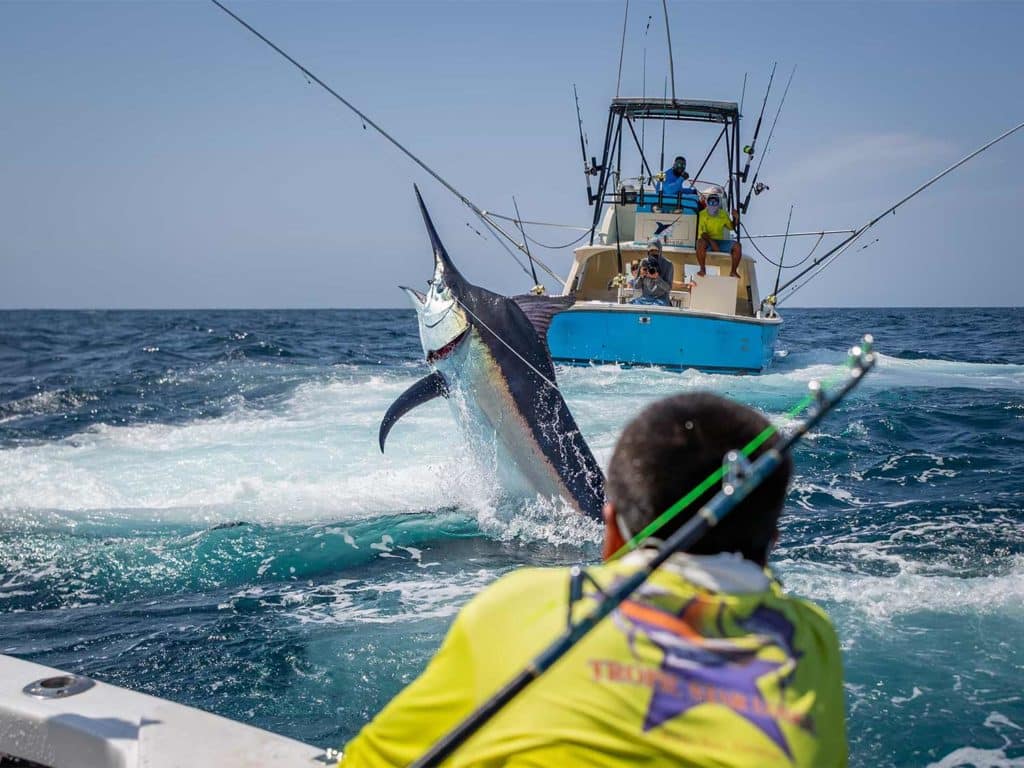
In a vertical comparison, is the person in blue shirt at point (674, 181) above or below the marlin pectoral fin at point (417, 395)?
above

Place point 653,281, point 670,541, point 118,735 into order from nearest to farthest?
1. point 670,541
2. point 118,735
3. point 653,281

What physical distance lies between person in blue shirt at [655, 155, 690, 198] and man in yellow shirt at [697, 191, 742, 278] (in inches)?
22.1

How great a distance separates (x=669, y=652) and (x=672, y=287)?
15593 millimetres

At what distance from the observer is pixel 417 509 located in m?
6.91

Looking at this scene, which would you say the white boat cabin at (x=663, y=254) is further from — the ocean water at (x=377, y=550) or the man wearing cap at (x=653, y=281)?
the ocean water at (x=377, y=550)

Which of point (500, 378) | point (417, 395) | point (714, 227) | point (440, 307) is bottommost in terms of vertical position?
point (417, 395)

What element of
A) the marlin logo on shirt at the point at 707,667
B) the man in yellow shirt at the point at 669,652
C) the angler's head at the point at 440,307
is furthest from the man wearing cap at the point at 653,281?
the marlin logo on shirt at the point at 707,667

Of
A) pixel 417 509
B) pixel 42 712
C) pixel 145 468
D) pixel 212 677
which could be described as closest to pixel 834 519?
pixel 417 509

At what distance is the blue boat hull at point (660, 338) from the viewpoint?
44.3 feet

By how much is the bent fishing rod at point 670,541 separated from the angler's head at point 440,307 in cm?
490

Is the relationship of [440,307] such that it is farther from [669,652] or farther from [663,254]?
[663,254]

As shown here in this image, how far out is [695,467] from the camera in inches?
53.2

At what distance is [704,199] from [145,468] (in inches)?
422

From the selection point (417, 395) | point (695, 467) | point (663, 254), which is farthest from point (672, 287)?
point (695, 467)
